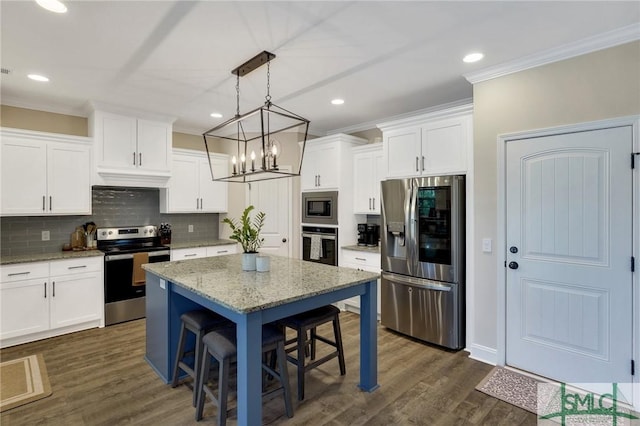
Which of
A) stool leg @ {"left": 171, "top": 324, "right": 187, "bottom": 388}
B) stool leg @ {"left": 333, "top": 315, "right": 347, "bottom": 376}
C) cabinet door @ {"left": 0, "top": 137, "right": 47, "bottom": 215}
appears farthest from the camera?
cabinet door @ {"left": 0, "top": 137, "right": 47, "bottom": 215}

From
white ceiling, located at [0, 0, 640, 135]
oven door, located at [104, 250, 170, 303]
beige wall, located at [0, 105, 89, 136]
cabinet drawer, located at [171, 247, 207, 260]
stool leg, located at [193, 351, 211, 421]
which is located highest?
white ceiling, located at [0, 0, 640, 135]

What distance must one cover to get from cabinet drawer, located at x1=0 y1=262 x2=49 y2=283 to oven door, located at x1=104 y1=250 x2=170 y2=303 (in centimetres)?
58

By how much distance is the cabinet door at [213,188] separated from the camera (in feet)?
17.0

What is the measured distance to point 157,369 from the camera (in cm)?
293

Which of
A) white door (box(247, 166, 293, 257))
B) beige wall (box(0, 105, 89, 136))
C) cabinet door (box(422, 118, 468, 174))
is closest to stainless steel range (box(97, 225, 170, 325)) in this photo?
beige wall (box(0, 105, 89, 136))

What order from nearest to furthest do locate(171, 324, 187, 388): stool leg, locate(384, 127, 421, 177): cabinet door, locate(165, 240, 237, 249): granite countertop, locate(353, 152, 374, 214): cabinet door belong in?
locate(171, 324, 187, 388): stool leg, locate(384, 127, 421, 177): cabinet door, locate(353, 152, 374, 214): cabinet door, locate(165, 240, 237, 249): granite countertop

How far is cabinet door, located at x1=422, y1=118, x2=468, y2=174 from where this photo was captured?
3.34 metres

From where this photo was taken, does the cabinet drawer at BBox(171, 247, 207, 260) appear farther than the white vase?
Yes

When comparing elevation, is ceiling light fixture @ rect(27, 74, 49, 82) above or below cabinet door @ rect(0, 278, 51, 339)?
above

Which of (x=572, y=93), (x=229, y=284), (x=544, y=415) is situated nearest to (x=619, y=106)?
(x=572, y=93)

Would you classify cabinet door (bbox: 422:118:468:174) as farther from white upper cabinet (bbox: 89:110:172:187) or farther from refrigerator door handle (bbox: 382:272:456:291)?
white upper cabinet (bbox: 89:110:172:187)

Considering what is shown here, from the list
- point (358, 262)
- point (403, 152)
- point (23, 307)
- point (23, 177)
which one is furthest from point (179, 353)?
point (403, 152)

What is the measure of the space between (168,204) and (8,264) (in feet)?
5.99

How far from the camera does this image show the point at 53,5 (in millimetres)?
2045
